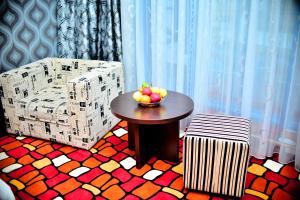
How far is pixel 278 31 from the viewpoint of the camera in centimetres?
245

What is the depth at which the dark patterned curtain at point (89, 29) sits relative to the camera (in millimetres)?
3277

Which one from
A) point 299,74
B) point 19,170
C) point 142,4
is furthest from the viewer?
point 142,4

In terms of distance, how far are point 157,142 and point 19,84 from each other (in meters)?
1.42

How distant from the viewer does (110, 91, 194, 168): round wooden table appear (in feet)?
7.64

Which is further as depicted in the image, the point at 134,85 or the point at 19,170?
the point at 134,85

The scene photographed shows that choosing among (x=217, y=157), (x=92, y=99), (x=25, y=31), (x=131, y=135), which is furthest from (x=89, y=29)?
(x=217, y=157)

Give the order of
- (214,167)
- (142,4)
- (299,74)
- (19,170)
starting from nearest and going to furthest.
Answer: (214,167)
(299,74)
(19,170)
(142,4)

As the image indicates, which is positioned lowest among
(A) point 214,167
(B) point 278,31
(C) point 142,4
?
(A) point 214,167

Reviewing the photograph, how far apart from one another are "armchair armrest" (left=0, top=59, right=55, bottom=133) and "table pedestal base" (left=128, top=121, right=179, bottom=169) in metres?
1.13

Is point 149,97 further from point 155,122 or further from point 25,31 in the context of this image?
point 25,31

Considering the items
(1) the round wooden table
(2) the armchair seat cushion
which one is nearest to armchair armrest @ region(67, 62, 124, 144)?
(2) the armchair seat cushion

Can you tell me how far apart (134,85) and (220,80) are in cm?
100

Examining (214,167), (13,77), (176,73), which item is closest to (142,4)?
(176,73)

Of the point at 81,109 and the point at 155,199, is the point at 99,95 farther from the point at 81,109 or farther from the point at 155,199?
the point at 155,199
